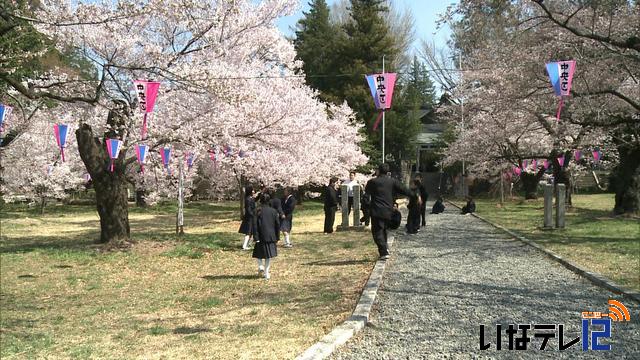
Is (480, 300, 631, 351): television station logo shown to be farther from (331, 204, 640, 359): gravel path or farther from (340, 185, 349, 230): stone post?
(340, 185, 349, 230): stone post

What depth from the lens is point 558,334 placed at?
16.1 feet

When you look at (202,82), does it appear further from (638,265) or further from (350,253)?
(638,265)

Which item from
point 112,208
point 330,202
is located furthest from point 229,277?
point 330,202

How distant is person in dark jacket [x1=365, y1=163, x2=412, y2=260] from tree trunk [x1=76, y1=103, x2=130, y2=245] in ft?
24.3

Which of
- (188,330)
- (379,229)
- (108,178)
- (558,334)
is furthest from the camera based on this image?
(108,178)

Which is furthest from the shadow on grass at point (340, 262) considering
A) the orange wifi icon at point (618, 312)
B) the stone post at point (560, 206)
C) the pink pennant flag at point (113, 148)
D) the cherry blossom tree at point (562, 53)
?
the stone post at point (560, 206)

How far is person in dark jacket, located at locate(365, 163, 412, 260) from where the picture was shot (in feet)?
27.8

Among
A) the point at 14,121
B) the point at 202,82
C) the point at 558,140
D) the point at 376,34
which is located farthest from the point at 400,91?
the point at 202,82

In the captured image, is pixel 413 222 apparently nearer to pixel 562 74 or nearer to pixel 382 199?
pixel 382 199

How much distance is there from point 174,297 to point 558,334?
5671 mm

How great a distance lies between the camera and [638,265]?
8.45 metres

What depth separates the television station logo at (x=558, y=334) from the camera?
461 cm

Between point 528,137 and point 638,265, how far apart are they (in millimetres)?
20802

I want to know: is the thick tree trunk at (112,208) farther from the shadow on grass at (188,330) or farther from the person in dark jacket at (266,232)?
the shadow on grass at (188,330)
